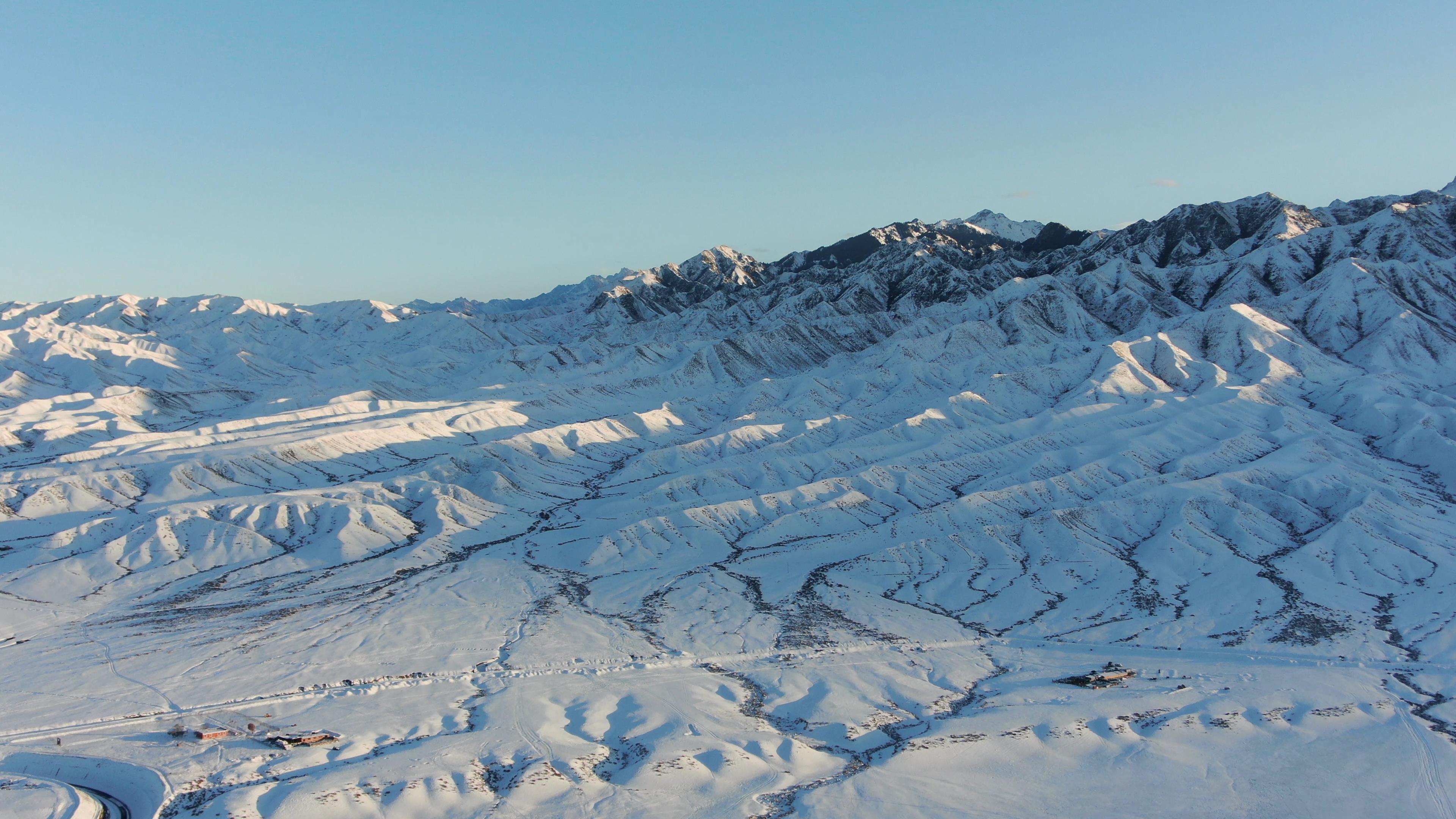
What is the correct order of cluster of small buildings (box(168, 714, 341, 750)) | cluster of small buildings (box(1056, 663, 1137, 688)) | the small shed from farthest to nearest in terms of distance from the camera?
cluster of small buildings (box(1056, 663, 1137, 688))
cluster of small buildings (box(168, 714, 341, 750))
the small shed

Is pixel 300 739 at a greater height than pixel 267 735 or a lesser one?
greater

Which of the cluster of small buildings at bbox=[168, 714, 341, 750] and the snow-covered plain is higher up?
the cluster of small buildings at bbox=[168, 714, 341, 750]

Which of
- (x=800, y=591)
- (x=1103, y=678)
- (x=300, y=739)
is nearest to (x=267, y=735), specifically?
(x=300, y=739)

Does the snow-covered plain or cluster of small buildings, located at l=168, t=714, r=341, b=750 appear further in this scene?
cluster of small buildings, located at l=168, t=714, r=341, b=750

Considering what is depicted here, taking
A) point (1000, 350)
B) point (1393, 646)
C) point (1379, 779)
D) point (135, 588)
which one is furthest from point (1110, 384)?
point (135, 588)

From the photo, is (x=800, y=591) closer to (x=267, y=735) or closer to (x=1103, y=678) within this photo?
(x=1103, y=678)

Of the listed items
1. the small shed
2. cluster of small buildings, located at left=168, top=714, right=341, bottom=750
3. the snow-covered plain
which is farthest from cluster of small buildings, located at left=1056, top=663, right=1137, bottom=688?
cluster of small buildings, located at left=168, top=714, right=341, bottom=750

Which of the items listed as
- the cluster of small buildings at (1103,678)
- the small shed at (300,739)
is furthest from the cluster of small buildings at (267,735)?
the cluster of small buildings at (1103,678)

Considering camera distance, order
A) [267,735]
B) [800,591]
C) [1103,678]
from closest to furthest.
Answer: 1. [267,735]
2. [1103,678]
3. [800,591]

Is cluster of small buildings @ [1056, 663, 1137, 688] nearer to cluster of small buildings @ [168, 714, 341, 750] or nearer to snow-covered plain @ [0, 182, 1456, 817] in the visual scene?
snow-covered plain @ [0, 182, 1456, 817]
